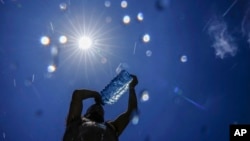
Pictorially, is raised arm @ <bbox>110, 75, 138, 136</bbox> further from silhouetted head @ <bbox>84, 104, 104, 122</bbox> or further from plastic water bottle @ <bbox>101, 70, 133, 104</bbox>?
plastic water bottle @ <bbox>101, 70, 133, 104</bbox>

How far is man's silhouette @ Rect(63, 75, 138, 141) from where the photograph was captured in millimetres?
3537

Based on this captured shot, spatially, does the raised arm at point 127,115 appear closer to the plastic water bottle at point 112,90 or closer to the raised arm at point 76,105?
the raised arm at point 76,105

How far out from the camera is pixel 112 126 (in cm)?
397

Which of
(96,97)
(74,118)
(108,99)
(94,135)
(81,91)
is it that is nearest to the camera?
(94,135)

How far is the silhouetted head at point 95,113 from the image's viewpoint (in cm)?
409

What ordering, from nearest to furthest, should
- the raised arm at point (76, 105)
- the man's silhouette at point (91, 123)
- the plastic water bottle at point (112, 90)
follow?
the man's silhouette at point (91, 123) → the raised arm at point (76, 105) → the plastic water bottle at point (112, 90)

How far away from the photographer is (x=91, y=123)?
12.0ft

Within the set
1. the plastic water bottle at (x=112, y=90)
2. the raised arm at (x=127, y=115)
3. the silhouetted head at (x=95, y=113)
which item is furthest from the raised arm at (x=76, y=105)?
the plastic water bottle at (x=112, y=90)

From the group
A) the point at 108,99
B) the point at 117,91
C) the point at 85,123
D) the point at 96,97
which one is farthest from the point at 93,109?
the point at 117,91

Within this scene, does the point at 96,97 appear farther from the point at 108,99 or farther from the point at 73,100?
the point at 108,99

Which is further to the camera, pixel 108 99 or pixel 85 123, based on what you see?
pixel 108 99

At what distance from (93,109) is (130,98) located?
771 mm

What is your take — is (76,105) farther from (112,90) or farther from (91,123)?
(112,90)

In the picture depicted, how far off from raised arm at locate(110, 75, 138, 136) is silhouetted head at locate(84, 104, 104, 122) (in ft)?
0.68
